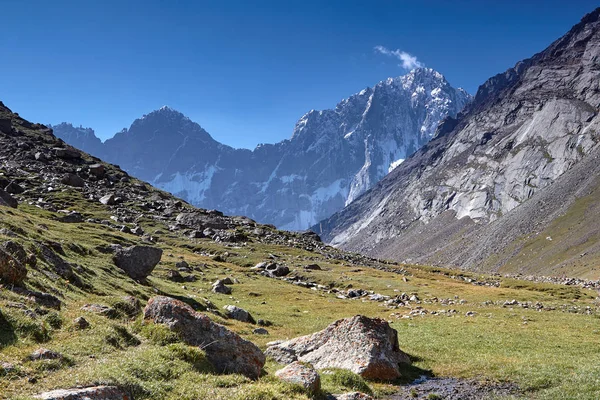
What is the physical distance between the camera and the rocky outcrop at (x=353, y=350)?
938 inches

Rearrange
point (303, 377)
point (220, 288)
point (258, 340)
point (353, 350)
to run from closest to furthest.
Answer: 1. point (303, 377)
2. point (353, 350)
3. point (258, 340)
4. point (220, 288)

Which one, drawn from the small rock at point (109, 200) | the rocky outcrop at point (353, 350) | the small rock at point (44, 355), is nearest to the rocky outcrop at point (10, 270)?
the small rock at point (44, 355)

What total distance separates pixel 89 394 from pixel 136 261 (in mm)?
37153

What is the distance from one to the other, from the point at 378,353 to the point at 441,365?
530 cm

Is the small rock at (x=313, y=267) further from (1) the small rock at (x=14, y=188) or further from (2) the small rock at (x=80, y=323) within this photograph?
(1) the small rock at (x=14, y=188)

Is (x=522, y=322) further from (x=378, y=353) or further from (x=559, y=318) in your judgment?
(x=378, y=353)

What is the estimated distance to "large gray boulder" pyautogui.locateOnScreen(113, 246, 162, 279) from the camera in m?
46.6

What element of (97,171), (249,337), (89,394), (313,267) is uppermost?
(97,171)

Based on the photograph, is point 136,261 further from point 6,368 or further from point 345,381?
point 6,368

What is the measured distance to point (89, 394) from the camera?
12438 millimetres

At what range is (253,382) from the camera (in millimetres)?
17125

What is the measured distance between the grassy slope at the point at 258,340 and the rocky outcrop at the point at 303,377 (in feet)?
2.36

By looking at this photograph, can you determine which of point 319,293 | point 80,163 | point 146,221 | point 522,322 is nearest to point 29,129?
point 80,163

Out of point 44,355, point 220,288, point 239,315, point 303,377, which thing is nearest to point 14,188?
point 220,288
